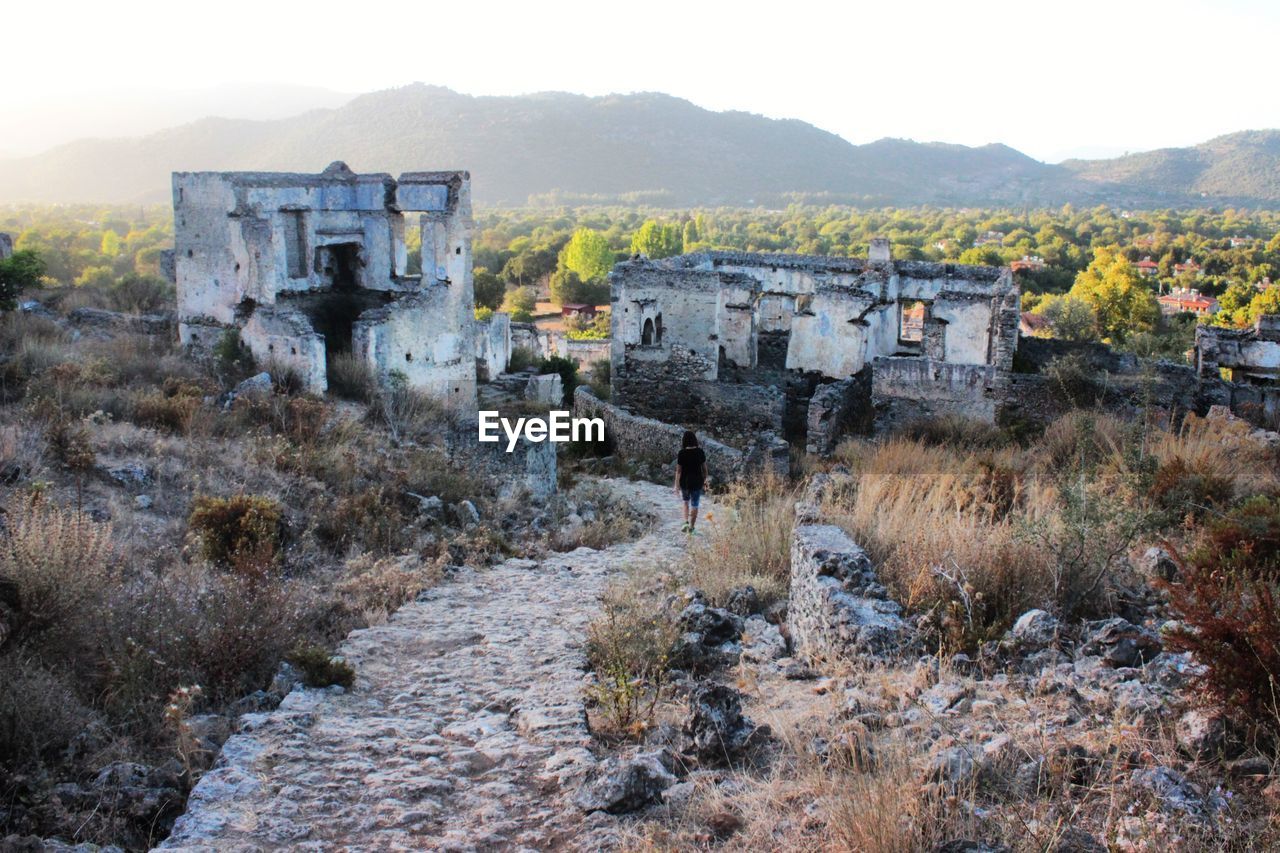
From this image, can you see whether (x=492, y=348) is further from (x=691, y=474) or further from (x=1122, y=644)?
(x=1122, y=644)

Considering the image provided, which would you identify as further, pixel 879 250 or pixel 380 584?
pixel 879 250

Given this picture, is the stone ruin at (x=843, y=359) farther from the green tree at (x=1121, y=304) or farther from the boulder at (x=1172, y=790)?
the green tree at (x=1121, y=304)

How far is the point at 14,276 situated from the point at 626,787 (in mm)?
16330

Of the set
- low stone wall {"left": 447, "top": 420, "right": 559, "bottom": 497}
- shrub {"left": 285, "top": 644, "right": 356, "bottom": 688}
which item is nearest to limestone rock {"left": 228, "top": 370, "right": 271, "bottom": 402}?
low stone wall {"left": 447, "top": 420, "right": 559, "bottom": 497}

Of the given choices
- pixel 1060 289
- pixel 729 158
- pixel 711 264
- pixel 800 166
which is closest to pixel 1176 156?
pixel 800 166

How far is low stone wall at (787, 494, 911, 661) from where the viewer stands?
16.7 feet

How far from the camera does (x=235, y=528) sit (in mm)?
7586

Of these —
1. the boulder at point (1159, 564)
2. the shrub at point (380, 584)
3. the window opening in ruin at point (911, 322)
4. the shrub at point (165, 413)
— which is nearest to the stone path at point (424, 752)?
the shrub at point (380, 584)

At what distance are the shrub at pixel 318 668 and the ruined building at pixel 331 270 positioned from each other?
32.7 feet

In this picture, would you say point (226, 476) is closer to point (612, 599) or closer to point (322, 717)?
point (612, 599)

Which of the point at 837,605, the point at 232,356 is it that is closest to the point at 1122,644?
the point at 837,605

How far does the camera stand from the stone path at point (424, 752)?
152 inches

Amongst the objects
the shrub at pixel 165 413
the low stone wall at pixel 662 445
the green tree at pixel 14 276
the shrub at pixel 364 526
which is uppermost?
the green tree at pixel 14 276

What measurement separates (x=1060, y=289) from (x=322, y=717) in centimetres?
5028
